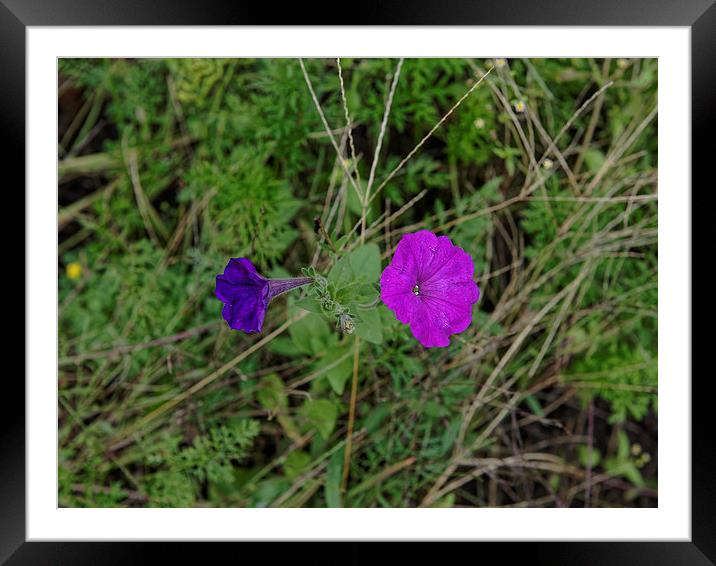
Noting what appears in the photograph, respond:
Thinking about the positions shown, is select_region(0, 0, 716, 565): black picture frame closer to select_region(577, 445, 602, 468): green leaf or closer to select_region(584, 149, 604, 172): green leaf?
select_region(584, 149, 604, 172): green leaf

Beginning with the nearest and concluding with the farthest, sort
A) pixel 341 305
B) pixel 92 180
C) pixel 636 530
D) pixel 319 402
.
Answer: pixel 341 305
pixel 636 530
pixel 319 402
pixel 92 180

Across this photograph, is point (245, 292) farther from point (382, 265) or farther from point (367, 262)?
point (382, 265)

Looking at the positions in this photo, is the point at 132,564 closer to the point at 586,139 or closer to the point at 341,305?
the point at 341,305

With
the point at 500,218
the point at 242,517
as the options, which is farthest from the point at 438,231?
the point at 242,517

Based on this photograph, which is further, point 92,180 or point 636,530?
point 92,180

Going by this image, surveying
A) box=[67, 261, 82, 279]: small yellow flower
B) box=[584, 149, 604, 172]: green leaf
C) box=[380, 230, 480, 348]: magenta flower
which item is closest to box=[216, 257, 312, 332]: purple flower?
box=[380, 230, 480, 348]: magenta flower

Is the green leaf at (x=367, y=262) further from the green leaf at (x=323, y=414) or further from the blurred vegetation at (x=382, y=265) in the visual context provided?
the green leaf at (x=323, y=414)
